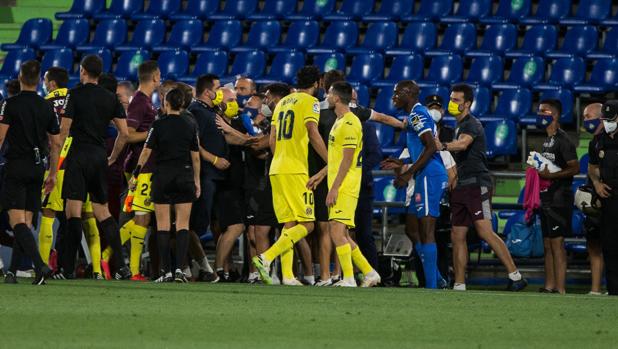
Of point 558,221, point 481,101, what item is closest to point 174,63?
point 481,101

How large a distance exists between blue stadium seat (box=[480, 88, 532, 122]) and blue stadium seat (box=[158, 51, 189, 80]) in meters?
5.13

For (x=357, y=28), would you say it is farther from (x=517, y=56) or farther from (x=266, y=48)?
(x=517, y=56)

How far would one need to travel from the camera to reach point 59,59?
68.1ft

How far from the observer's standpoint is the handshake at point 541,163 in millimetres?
12914

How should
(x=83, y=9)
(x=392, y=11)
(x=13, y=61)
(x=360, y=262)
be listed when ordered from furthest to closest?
(x=83, y=9) < (x=13, y=61) < (x=392, y=11) < (x=360, y=262)

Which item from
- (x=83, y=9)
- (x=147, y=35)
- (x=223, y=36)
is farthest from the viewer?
(x=83, y=9)

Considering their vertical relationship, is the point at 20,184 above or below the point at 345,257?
above

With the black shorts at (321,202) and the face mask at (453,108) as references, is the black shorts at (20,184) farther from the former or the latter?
the face mask at (453,108)

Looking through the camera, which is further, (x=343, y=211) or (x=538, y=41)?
(x=538, y=41)

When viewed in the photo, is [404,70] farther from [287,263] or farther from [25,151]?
[25,151]

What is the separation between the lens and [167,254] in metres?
12.1

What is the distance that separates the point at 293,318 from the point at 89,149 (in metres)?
4.74

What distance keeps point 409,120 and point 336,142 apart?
112 cm

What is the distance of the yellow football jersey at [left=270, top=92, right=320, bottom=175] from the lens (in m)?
11.8
